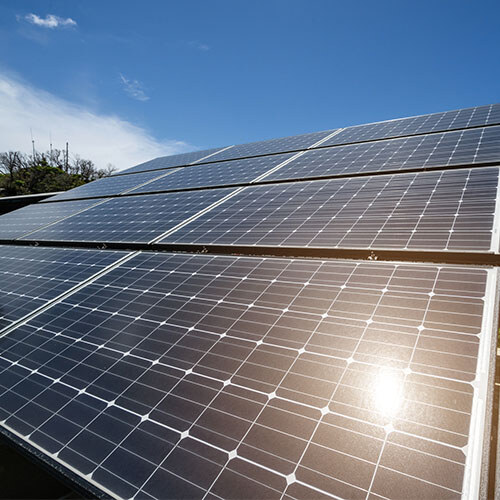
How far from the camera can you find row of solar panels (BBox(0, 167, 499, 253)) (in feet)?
18.0

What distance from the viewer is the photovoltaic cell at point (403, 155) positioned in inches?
332

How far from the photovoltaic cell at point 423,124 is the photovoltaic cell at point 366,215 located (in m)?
5.52

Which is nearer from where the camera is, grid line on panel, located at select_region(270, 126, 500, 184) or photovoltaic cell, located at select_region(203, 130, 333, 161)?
grid line on panel, located at select_region(270, 126, 500, 184)

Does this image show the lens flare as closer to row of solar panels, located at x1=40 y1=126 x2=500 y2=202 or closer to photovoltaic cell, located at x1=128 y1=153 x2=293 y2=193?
row of solar panels, located at x1=40 y1=126 x2=500 y2=202

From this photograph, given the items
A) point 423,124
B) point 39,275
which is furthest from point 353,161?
point 39,275

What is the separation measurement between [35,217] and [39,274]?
8.83 meters

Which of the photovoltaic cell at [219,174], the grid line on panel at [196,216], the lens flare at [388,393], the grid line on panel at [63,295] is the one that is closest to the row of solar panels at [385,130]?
the photovoltaic cell at [219,174]

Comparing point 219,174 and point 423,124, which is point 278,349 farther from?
point 423,124

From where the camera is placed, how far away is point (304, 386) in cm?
335

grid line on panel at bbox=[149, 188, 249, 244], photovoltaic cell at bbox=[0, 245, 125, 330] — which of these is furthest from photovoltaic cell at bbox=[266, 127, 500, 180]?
photovoltaic cell at bbox=[0, 245, 125, 330]

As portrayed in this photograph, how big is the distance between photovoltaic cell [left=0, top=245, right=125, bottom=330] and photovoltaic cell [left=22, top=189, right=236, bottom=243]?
906 millimetres

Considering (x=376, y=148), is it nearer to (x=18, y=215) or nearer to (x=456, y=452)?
(x=456, y=452)

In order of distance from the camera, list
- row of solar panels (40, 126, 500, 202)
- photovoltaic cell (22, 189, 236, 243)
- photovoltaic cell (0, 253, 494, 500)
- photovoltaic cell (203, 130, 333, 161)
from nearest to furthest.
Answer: photovoltaic cell (0, 253, 494, 500)
row of solar panels (40, 126, 500, 202)
photovoltaic cell (22, 189, 236, 243)
photovoltaic cell (203, 130, 333, 161)

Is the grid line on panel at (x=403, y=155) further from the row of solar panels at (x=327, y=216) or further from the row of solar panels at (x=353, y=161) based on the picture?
the row of solar panels at (x=327, y=216)
